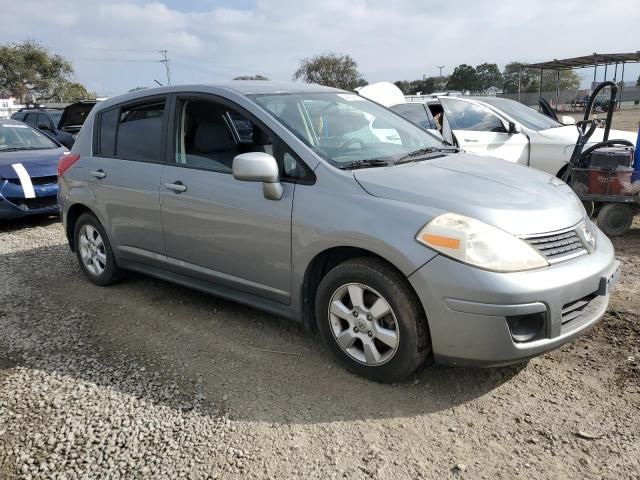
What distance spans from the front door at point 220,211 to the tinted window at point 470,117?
16.6ft

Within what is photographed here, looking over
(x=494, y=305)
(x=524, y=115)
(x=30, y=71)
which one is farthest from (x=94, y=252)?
(x=30, y=71)

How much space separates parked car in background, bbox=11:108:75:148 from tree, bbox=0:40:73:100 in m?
42.9

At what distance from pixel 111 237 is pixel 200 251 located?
49.5 inches

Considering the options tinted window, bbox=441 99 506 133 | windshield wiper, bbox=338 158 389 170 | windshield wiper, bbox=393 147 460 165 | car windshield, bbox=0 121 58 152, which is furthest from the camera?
car windshield, bbox=0 121 58 152

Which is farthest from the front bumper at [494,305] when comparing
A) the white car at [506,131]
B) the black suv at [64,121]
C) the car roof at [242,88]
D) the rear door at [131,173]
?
the black suv at [64,121]

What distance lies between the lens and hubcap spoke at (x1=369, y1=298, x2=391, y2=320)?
2.84 m

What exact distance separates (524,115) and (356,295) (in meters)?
6.45

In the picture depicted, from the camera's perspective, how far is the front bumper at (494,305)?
254 centimetres

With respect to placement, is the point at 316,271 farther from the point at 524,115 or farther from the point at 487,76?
the point at 487,76

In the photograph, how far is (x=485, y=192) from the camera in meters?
2.93

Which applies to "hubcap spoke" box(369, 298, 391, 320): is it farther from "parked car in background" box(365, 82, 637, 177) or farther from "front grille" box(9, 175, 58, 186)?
"front grille" box(9, 175, 58, 186)

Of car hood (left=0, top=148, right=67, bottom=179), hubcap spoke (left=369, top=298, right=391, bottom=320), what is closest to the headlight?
hubcap spoke (left=369, top=298, right=391, bottom=320)

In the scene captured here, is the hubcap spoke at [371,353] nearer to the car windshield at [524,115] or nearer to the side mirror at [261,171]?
the side mirror at [261,171]

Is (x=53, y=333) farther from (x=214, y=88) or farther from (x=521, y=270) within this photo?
(x=521, y=270)
